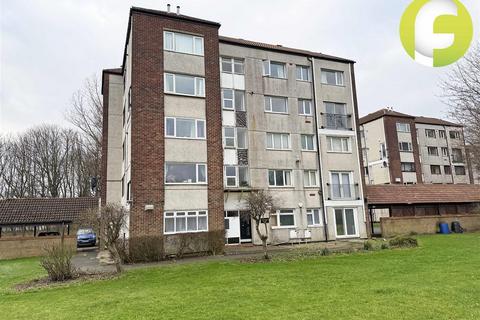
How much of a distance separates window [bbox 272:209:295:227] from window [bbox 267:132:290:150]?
4356 millimetres

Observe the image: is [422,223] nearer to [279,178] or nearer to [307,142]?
[307,142]

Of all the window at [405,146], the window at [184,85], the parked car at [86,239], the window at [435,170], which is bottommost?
the parked car at [86,239]

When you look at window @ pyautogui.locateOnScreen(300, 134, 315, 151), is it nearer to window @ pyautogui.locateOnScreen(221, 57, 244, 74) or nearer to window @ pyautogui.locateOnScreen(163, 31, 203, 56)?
window @ pyautogui.locateOnScreen(221, 57, 244, 74)

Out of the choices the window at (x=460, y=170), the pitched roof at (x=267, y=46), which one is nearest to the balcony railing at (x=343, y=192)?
the pitched roof at (x=267, y=46)

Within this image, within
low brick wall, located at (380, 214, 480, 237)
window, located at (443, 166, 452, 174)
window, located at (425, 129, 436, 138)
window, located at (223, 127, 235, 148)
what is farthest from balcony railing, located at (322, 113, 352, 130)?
window, located at (443, 166, 452, 174)

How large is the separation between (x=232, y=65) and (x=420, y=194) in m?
18.8

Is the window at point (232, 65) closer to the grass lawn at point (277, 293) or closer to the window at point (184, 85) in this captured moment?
the window at point (184, 85)

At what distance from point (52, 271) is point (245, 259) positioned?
7.44 m

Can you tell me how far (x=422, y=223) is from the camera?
2633cm

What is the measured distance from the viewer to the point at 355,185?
25.4 metres

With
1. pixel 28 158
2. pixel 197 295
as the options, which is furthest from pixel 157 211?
pixel 28 158

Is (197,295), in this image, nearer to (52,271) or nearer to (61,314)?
(61,314)

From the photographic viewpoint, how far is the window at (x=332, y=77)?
26.5 m

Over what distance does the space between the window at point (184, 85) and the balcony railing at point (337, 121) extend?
32.6 ft
